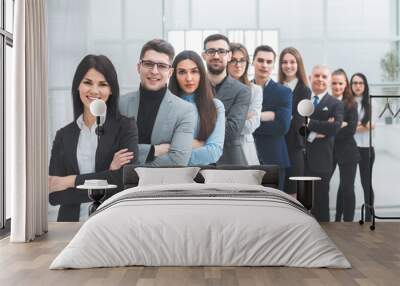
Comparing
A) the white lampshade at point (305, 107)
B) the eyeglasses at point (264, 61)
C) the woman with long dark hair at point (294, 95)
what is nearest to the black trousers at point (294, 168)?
the woman with long dark hair at point (294, 95)

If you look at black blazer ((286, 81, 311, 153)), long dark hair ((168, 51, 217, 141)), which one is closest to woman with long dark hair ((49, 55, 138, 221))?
long dark hair ((168, 51, 217, 141))

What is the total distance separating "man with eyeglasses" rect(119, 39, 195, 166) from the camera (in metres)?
8.39

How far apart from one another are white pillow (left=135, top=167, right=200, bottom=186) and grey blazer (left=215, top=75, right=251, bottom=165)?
68 cm

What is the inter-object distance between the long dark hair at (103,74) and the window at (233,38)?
2.99ft

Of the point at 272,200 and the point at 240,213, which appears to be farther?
the point at 272,200

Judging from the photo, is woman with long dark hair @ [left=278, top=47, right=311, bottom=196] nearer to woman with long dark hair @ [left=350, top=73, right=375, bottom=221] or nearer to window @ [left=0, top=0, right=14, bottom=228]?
A: woman with long dark hair @ [left=350, top=73, right=375, bottom=221]

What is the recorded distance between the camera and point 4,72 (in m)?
7.68

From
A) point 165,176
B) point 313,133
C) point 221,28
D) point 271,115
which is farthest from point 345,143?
point 165,176

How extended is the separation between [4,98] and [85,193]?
1710mm

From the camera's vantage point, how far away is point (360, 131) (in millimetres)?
8508

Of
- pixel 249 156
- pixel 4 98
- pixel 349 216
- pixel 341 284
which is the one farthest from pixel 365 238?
pixel 4 98

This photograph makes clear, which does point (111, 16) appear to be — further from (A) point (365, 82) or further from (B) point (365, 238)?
(B) point (365, 238)

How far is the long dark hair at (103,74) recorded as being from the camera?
27.9 feet

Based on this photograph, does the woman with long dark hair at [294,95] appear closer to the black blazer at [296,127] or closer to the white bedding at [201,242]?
the black blazer at [296,127]
